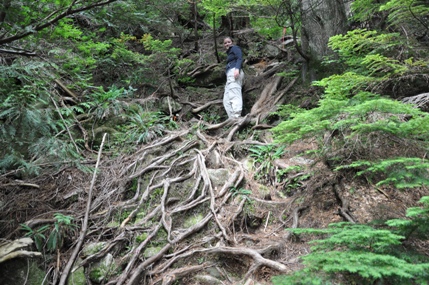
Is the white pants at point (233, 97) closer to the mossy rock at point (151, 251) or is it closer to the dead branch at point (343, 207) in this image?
the dead branch at point (343, 207)

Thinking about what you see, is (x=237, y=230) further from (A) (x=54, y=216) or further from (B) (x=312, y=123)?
(A) (x=54, y=216)

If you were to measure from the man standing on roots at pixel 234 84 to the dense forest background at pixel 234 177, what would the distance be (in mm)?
632

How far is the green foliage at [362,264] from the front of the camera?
5.39 ft

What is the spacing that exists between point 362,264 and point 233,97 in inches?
220

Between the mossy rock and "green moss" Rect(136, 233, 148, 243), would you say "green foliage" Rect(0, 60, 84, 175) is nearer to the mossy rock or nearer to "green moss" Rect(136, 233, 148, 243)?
"green moss" Rect(136, 233, 148, 243)

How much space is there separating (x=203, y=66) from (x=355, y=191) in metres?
6.85

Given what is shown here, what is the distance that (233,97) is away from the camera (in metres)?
6.98

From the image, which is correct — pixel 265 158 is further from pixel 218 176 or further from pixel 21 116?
pixel 21 116

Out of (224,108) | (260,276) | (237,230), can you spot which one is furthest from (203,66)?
(260,276)

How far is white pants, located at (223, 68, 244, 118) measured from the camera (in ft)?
22.6

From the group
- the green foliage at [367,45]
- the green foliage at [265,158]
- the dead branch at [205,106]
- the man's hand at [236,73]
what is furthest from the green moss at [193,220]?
the dead branch at [205,106]

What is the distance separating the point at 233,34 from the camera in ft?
35.1

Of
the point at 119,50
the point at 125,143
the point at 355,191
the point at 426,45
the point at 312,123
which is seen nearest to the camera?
the point at 312,123

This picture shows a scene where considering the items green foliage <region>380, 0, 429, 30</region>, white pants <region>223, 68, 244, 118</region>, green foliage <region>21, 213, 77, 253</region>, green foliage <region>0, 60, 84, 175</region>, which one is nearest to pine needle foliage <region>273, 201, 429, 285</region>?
green foliage <region>380, 0, 429, 30</region>
